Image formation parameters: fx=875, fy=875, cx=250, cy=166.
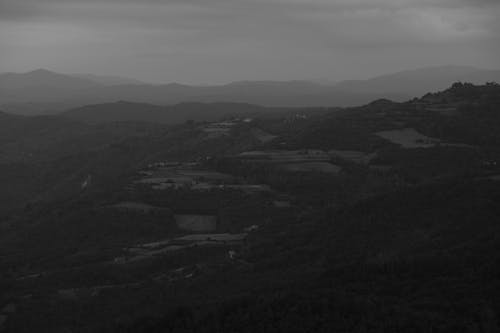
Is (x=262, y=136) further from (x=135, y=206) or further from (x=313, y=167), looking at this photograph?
(x=135, y=206)

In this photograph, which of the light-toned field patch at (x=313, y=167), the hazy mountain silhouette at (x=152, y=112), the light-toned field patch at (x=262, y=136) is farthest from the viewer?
the hazy mountain silhouette at (x=152, y=112)

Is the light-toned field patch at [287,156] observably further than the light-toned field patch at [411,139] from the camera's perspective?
No

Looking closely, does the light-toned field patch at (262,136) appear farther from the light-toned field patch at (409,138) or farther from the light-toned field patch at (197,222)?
the light-toned field patch at (197,222)

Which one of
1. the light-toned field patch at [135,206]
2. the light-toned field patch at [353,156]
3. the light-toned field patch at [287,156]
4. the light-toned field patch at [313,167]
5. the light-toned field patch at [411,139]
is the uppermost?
the light-toned field patch at [411,139]

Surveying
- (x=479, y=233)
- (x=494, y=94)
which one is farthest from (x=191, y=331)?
(x=494, y=94)

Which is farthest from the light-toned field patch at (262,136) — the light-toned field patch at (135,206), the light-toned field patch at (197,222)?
the light-toned field patch at (197,222)

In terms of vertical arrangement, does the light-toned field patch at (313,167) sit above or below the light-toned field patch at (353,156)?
below

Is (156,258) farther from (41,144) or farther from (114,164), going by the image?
(41,144)

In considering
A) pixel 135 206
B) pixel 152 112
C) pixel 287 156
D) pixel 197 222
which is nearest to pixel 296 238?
pixel 197 222

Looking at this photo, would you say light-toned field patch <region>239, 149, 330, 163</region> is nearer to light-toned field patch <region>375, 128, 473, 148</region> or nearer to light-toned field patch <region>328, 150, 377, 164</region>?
light-toned field patch <region>328, 150, 377, 164</region>

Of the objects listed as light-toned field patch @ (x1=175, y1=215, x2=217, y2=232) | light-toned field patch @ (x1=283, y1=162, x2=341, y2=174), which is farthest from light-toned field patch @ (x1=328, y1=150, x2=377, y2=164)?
light-toned field patch @ (x1=175, y1=215, x2=217, y2=232)

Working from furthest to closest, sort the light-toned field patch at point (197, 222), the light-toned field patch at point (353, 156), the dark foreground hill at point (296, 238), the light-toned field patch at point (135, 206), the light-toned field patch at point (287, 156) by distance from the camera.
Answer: the light-toned field patch at point (287, 156)
the light-toned field patch at point (353, 156)
the light-toned field patch at point (135, 206)
the light-toned field patch at point (197, 222)
the dark foreground hill at point (296, 238)
